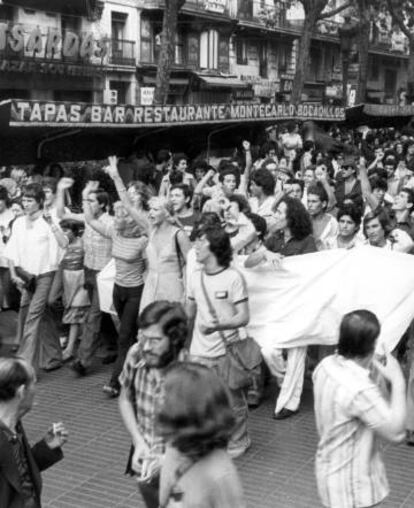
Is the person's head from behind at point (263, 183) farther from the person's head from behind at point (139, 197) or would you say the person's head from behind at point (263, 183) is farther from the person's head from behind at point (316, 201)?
the person's head from behind at point (139, 197)

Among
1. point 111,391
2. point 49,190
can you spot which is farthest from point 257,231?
point 49,190

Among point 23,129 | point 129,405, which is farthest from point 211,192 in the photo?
point 129,405

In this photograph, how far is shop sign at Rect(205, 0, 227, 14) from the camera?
41.1 metres

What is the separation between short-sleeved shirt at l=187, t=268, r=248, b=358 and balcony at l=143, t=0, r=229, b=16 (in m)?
33.5

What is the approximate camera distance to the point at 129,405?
165 inches

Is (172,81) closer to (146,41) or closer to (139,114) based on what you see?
(146,41)

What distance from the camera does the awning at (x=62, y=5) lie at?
32.1 metres

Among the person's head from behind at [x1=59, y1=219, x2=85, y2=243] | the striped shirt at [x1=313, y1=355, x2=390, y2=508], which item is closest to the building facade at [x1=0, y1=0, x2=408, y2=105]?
the person's head from behind at [x1=59, y1=219, x2=85, y2=243]

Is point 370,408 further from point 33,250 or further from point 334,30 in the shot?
point 334,30

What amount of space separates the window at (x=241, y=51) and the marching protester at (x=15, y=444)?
4267 cm

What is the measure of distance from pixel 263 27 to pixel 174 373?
4402cm

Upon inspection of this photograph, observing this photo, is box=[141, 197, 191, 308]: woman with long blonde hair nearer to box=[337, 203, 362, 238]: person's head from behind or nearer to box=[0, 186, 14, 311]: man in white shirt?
box=[337, 203, 362, 238]: person's head from behind

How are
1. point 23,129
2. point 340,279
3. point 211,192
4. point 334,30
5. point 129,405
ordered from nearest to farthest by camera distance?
point 129,405, point 340,279, point 211,192, point 23,129, point 334,30

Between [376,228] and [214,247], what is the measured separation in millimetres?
1800
